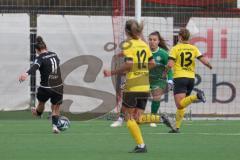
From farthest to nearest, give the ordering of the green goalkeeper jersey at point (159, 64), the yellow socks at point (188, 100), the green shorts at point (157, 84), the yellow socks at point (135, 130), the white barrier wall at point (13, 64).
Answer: the white barrier wall at point (13, 64), the green shorts at point (157, 84), the green goalkeeper jersey at point (159, 64), the yellow socks at point (188, 100), the yellow socks at point (135, 130)

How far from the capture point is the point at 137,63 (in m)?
11.5

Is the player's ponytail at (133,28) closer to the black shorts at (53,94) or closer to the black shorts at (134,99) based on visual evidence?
the black shorts at (134,99)

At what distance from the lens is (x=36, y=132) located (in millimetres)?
14906

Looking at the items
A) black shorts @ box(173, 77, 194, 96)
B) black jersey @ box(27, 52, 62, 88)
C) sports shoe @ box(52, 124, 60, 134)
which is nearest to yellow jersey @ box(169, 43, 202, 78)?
black shorts @ box(173, 77, 194, 96)

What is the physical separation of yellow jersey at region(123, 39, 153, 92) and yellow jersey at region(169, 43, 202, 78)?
330 centimetres

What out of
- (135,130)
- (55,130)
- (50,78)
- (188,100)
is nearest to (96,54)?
(50,78)

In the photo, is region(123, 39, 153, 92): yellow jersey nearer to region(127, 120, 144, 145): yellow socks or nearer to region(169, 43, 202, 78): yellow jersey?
region(127, 120, 144, 145): yellow socks

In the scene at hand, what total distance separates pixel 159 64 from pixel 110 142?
3.74 metres

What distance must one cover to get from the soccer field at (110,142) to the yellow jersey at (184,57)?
1.12 m

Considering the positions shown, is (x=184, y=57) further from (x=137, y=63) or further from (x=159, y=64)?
(x=137, y=63)

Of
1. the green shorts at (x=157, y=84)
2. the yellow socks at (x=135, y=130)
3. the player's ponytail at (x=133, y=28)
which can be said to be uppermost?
the player's ponytail at (x=133, y=28)

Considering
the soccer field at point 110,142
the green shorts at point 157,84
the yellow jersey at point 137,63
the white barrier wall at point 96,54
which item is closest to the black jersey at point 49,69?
the soccer field at point 110,142

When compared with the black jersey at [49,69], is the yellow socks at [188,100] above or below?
below

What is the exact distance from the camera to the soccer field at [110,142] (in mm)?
11133
